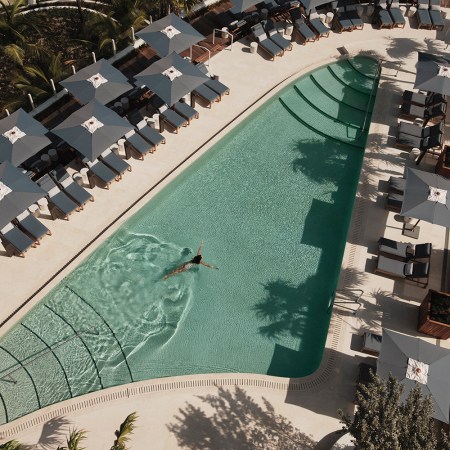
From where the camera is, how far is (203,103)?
2136cm

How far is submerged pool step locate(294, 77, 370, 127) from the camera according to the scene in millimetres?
22172

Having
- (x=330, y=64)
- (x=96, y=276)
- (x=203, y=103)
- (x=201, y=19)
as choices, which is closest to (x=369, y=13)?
(x=330, y=64)

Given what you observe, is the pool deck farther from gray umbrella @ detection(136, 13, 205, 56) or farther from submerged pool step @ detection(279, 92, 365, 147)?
gray umbrella @ detection(136, 13, 205, 56)

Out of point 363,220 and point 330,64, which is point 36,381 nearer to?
point 363,220

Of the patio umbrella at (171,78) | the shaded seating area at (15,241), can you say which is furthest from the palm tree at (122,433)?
the patio umbrella at (171,78)

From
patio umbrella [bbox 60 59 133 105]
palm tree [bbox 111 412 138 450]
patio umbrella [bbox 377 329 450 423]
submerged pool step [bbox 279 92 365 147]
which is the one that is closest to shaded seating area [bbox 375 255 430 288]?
patio umbrella [bbox 377 329 450 423]

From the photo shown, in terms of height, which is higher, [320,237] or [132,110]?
[132,110]

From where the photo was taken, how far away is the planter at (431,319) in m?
15.4

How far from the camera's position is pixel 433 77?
21.0 meters

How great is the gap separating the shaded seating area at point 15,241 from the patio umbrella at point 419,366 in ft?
40.4

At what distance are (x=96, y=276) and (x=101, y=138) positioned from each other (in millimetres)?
5163

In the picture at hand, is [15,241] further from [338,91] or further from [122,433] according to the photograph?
[338,91]

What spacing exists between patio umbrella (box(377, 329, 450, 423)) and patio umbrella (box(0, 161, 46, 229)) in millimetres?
12472

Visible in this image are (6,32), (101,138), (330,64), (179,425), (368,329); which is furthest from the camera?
(330,64)
